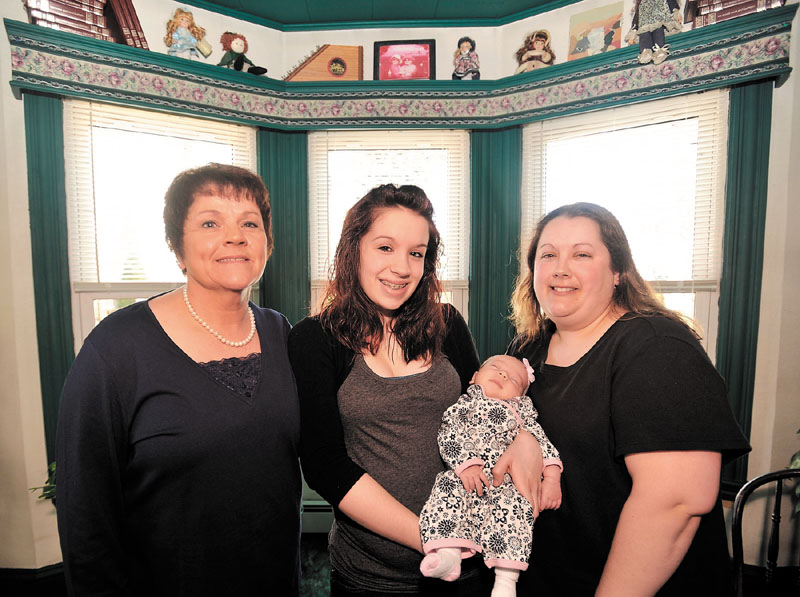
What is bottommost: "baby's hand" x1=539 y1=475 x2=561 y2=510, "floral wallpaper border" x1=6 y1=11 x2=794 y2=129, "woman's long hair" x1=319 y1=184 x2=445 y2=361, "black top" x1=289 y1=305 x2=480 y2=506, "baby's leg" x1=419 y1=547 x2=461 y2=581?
"baby's leg" x1=419 y1=547 x2=461 y2=581

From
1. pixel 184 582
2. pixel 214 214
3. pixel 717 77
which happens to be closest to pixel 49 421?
pixel 184 582

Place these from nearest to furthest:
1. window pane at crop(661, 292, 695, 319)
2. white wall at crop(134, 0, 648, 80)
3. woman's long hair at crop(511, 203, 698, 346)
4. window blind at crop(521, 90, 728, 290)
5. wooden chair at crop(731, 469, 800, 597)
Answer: woman's long hair at crop(511, 203, 698, 346), wooden chair at crop(731, 469, 800, 597), window blind at crop(521, 90, 728, 290), window pane at crop(661, 292, 695, 319), white wall at crop(134, 0, 648, 80)

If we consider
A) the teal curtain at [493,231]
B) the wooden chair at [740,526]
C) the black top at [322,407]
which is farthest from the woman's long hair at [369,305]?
the teal curtain at [493,231]

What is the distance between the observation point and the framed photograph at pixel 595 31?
2.80 m

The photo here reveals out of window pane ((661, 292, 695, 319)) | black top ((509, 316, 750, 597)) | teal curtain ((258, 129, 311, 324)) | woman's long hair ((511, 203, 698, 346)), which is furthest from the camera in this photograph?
teal curtain ((258, 129, 311, 324))

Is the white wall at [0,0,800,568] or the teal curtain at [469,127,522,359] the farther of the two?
the teal curtain at [469,127,522,359]

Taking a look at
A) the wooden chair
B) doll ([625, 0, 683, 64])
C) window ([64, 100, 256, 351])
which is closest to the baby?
the wooden chair

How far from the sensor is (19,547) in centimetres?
255

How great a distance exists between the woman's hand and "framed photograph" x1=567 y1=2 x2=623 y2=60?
8.84 feet

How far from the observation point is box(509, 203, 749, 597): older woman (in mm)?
1046

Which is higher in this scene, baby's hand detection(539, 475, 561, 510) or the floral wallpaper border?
the floral wallpaper border

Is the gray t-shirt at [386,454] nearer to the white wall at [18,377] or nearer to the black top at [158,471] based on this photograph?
the black top at [158,471]

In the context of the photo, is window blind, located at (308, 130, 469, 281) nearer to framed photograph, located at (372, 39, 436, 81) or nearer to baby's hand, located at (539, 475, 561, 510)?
framed photograph, located at (372, 39, 436, 81)

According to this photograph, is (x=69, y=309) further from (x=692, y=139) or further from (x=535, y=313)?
(x=692, y=139)
